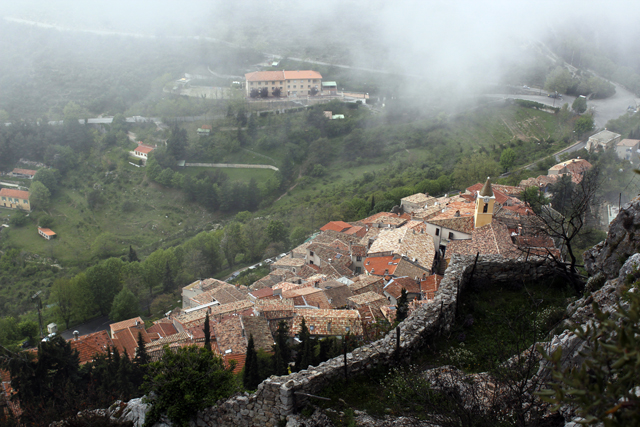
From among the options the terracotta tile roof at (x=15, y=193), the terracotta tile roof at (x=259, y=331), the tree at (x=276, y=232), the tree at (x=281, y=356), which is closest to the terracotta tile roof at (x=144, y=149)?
the terracotta tile roof at (x=15, y=193)

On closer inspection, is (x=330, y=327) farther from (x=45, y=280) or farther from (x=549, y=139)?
(x=549, y=139)

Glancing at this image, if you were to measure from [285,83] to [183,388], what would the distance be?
265 ft

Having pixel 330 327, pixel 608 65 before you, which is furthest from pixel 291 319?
pixel 608 65

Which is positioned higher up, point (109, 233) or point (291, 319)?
point (291, 319)

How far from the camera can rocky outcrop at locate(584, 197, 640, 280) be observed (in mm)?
6605

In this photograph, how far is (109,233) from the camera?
50.1 m

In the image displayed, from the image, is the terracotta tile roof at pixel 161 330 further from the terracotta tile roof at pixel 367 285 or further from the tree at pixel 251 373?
the tree at pixel 251 373

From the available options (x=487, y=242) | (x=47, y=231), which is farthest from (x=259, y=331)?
(x=47, y=231)

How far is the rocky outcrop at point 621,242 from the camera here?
661 cm

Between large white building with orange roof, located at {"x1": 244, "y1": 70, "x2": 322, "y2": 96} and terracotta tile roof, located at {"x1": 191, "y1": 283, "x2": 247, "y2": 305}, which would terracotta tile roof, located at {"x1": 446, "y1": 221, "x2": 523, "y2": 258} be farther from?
large white building with orange roof, located at {"x1": 244, "y1": 70, "x2": 322, "y2": 96}

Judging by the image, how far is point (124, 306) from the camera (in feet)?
101

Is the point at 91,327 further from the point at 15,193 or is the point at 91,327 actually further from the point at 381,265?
the point at 15,193

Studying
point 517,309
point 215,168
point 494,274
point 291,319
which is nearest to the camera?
point 517,309

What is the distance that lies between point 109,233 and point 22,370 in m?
36.8
